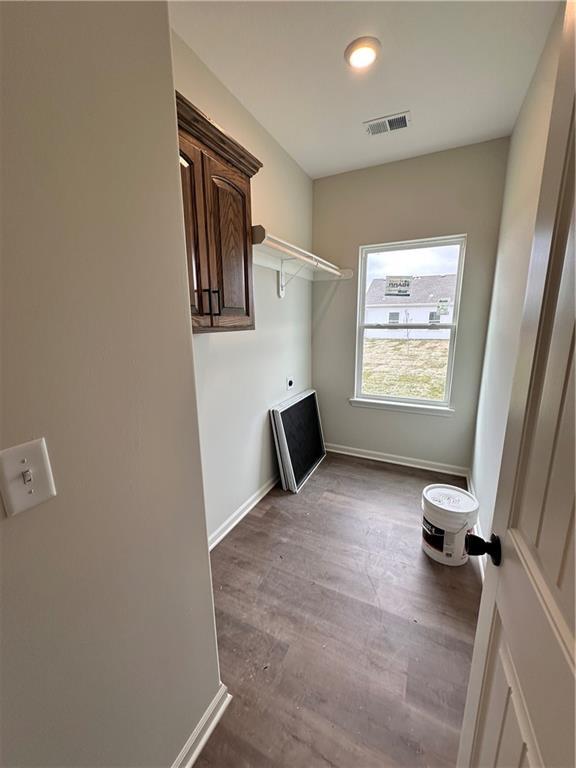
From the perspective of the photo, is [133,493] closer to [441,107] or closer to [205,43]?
[205,43]

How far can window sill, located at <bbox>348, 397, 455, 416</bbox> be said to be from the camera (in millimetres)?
2895

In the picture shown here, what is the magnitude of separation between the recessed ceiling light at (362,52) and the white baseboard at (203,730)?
303 cm

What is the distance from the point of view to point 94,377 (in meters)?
0.67

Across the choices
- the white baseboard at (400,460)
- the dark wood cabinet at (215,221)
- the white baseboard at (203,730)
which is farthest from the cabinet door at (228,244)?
the white baseboard at (400,460)

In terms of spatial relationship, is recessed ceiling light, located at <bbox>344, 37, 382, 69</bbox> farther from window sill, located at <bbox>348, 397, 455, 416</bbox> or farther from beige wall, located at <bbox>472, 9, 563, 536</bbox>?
window sill, located at <bbox>348, 397, 455, 416</bbox>

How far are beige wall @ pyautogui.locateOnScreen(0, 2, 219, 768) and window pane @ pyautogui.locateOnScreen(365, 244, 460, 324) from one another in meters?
2.53

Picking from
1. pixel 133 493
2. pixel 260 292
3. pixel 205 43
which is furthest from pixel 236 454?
pixel 205 43

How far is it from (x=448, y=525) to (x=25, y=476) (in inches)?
81.4

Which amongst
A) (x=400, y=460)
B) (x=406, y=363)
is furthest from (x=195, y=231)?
(x=400, y=460)

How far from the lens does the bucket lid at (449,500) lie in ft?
6.16

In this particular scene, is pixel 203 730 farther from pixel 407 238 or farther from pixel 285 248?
pixel 407 238

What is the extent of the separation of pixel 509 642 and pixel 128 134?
138 centimetres

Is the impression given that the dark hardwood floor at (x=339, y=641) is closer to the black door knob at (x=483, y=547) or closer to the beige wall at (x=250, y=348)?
the beige wall at (x=250, y=348)

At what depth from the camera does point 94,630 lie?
0.73 meters
